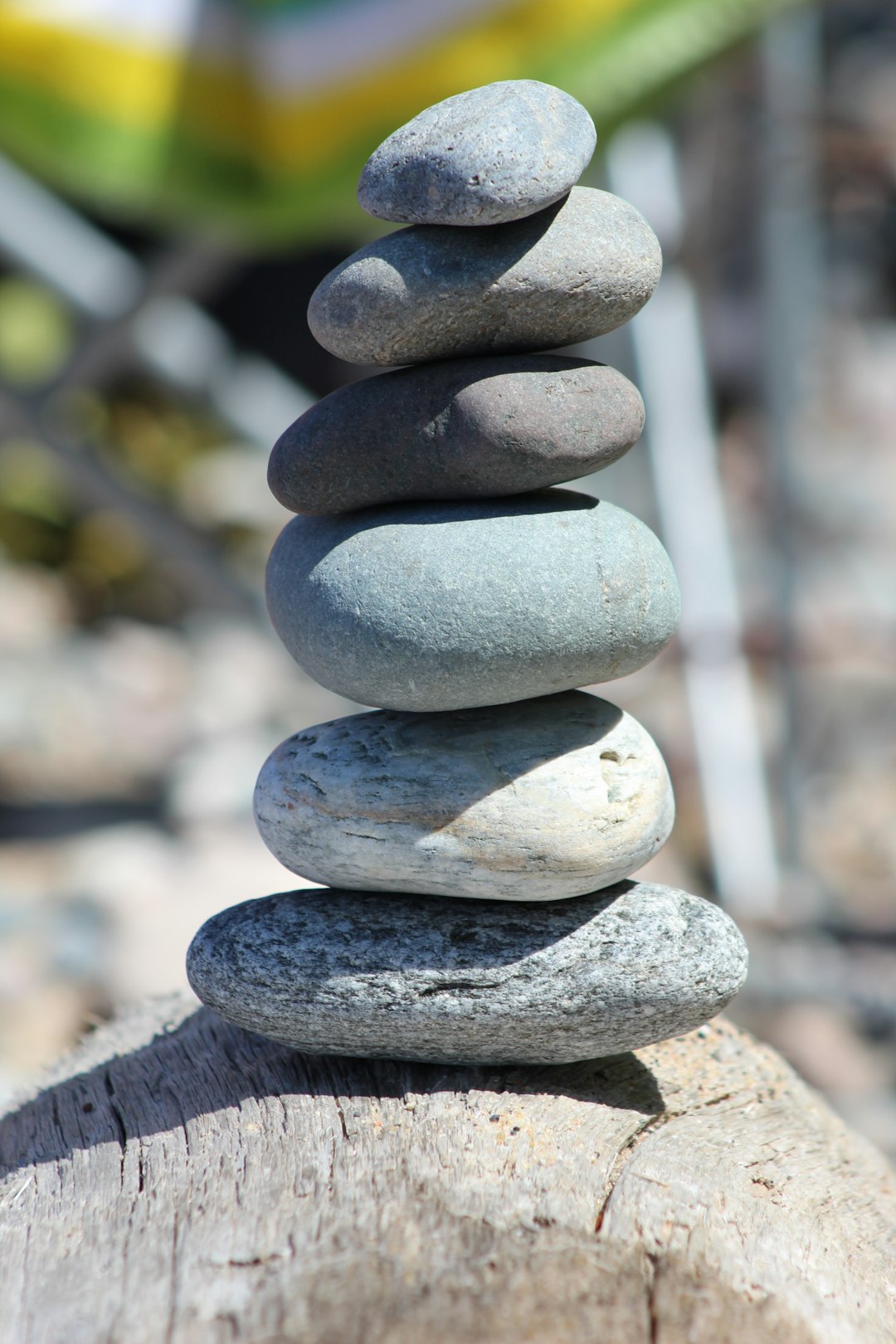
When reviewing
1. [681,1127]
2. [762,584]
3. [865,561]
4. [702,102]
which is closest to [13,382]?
[702,102]

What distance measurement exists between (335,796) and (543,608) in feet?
1.69

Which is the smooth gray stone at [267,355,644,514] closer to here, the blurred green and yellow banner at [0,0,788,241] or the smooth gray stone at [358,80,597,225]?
the smooth gray stone at [358,80,597,225]

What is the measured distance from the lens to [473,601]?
2.05 m

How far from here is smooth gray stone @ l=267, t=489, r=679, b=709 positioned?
6.77ft

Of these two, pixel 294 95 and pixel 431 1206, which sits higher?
pixel 294 95

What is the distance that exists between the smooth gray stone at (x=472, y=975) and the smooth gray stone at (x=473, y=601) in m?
0.43

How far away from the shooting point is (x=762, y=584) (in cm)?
847

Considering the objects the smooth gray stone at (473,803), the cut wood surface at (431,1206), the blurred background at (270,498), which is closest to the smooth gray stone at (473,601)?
the smooth gray stone at (473,803)

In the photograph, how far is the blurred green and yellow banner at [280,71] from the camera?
5.22 m

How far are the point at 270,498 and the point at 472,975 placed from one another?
778 centimetres

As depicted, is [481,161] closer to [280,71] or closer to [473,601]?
[473,601]

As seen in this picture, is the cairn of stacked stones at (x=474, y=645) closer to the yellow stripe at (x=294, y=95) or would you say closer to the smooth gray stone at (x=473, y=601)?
the smooth gray stone at (x=473, y=601)

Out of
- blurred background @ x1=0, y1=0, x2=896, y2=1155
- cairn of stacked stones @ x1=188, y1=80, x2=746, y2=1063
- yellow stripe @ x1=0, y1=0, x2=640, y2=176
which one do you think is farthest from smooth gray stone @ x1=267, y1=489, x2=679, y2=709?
yellow stripe @ x1=0, y1=0, x2=640, y2=176

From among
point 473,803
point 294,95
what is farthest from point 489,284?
point 294,95
